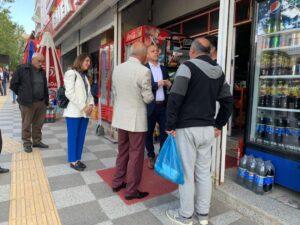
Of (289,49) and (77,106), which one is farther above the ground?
(289,49)

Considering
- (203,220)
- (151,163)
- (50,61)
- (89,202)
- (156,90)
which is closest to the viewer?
(203,220)

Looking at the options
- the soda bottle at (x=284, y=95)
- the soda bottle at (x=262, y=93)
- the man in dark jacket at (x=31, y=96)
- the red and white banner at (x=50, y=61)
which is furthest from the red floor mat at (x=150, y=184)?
the red and white banner at (x=50, y=61)

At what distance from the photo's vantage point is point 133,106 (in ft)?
9.00

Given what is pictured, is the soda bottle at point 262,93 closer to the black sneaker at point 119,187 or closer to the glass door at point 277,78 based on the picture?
the glass door at point 277,78

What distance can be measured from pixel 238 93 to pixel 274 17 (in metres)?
2.98

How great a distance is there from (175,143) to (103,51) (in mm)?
5254

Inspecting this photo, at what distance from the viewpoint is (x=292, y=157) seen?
9.09 ft

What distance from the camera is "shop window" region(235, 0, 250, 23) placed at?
4.36 metres

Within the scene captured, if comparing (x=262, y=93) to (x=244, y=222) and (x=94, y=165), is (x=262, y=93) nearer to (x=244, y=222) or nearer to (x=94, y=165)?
(x=244, y=222)

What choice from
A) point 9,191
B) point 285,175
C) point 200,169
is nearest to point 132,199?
point 200,169

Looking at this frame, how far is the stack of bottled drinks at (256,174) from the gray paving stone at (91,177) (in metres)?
1.74

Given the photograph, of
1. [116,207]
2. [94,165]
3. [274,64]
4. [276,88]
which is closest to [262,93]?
[276,88]

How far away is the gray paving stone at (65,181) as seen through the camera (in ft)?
10.4

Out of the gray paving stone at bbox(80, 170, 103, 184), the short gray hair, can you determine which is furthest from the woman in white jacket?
the short gray hair
